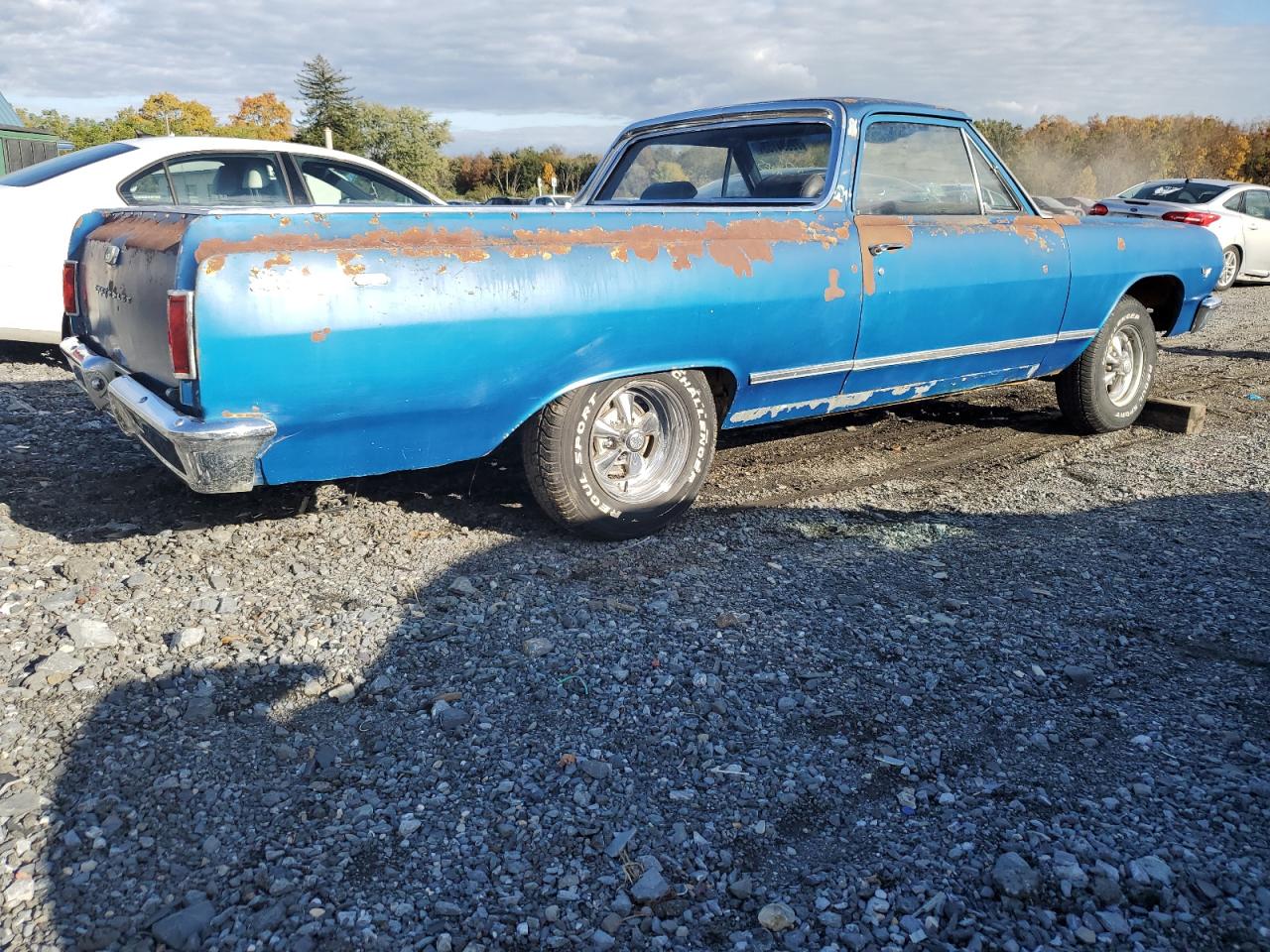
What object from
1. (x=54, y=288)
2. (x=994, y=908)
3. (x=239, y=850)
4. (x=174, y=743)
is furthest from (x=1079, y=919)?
(x=54, y=288)

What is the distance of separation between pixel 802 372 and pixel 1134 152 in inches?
1276

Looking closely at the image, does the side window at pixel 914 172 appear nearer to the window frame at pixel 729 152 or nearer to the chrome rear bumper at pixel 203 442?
the window frame at pixel 729 152

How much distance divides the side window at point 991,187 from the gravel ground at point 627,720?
1.53m

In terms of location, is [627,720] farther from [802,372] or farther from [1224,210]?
[1224,210]

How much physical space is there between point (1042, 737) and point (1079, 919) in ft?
2.28

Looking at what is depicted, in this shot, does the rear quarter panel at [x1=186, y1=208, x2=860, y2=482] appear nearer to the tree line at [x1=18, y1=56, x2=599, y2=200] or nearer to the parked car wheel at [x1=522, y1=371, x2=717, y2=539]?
the parked car wheel at [x1=522, y1=371, x2=717, y2=539]

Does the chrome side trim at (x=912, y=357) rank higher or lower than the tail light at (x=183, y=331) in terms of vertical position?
lower

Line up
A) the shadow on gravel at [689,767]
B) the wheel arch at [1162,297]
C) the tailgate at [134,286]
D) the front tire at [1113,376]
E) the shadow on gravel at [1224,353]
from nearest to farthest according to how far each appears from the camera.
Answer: the shadow on gravel at [689,767] → the tailgate at [134,286] → the front tire at [1113,376] → the wheel arch at [1162,297] → the shadow on gravel at [1224,353]

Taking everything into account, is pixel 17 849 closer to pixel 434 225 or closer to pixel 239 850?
pixel 239 850

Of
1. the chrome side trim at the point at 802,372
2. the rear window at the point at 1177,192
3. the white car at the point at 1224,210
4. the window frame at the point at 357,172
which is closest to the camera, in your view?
the chrome side trim at the point at 802,372

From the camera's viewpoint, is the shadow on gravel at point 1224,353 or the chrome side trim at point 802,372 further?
the shadow on gravel at point 1224,353

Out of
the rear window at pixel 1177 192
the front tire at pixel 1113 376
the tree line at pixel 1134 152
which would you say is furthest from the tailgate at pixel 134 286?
the tree line at pixel 1134 152

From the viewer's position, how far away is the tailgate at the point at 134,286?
3.22 metres

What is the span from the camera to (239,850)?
2.24 m
